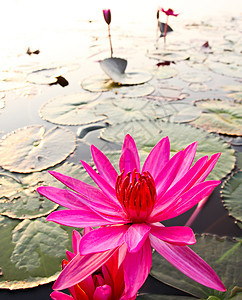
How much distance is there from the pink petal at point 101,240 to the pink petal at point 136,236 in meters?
0.02

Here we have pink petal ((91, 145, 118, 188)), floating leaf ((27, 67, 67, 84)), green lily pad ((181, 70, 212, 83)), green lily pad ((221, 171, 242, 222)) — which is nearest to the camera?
pink petal ((91, 145, 118, 188))

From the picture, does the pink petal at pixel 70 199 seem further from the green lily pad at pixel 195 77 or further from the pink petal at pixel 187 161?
the green lily pad at pixel 195 77

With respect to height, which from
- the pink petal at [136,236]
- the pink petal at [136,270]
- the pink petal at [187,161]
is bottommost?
the pink petal at [136,270]

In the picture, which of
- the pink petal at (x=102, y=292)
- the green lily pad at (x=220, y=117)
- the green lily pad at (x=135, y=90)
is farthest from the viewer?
the green lily pad at (x=135, y=90)

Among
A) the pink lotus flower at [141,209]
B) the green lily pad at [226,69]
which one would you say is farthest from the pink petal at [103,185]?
the green lily pad at [226,69]

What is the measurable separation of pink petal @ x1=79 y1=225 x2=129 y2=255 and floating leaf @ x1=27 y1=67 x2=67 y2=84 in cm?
239

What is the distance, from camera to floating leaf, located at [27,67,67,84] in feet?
9.62

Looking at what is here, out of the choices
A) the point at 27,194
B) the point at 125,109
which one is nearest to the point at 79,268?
the point at 27,194

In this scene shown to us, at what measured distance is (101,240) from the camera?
71 centimetres

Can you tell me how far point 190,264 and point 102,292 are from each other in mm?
237

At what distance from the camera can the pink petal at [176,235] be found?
67 centimetres

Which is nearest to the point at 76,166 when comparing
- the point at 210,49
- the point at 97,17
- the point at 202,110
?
the point at 202,110

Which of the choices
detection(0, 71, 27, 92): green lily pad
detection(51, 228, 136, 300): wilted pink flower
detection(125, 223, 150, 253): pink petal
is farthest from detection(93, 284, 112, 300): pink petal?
detection(0, 71, 27, 92): green lily pad

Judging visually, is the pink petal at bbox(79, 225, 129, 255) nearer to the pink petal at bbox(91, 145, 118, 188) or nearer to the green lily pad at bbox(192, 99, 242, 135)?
the pink petal at bbox(91, 145, 118, 188)
